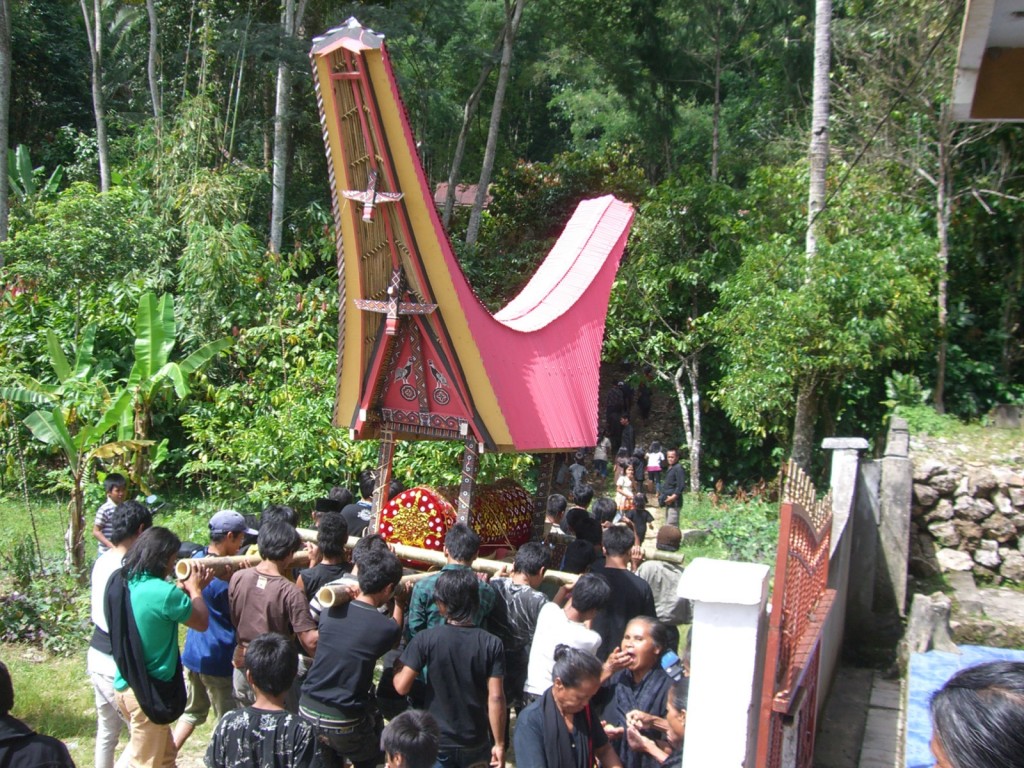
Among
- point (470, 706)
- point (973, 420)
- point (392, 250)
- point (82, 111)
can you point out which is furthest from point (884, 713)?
point (82, 111)

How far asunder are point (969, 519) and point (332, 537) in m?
6.39

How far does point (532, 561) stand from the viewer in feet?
15.6

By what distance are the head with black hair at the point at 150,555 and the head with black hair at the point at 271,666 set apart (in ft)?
3.01

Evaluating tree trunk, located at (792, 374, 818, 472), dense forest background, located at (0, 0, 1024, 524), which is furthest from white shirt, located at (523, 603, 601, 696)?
tree trunk, located at (792, 374, 818, 472)

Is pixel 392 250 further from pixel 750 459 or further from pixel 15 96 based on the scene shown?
pixel 15 96

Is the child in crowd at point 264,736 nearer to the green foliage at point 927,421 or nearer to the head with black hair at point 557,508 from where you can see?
the head with black hair at point 557,508

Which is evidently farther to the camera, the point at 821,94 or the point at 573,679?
the point at 821,94

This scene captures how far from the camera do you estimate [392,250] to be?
624 cm

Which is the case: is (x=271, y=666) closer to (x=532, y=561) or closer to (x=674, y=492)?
(x=532, y=561)

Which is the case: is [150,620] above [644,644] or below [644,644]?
below

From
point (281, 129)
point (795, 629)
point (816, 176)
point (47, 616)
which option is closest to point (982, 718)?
point (795, 629)

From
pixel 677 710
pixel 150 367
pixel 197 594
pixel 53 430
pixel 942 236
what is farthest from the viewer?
pixel 942 236

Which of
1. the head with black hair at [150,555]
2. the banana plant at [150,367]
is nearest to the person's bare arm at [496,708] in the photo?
the head with black hair at [150,555]

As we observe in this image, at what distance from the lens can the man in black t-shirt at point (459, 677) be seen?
400cm
